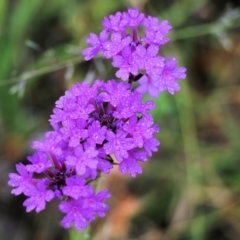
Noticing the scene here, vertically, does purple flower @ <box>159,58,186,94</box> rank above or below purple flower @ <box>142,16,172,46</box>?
below

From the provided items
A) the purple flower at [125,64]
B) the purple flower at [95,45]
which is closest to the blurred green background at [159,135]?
the purple flower at [95,45]

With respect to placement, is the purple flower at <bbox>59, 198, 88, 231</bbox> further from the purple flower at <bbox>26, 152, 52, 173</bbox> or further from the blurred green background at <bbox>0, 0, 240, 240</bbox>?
the blurred green background at <bbox>0, 0, 240, 240</bbox>

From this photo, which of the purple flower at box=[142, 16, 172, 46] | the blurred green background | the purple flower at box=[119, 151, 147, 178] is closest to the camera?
the purple flower at box=[119, 151, 147, 178]

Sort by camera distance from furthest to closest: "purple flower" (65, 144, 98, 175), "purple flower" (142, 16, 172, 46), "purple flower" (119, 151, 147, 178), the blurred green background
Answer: the blurred green background
"purple flower" (142, 16, 172, 46)
"purple flower" (119, 151, 147, 178)
"purple flower" (65, 144, 98, 175)

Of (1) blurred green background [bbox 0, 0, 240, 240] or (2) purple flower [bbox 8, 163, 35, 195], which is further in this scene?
(1) blurred green background [bbox 0, 0, 240, 240]

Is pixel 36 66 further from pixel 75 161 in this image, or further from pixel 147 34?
pixel 75 161

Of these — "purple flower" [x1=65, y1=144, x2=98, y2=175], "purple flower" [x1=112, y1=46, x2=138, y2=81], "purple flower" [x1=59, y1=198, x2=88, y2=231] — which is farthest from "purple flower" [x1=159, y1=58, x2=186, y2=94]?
"purple flower" [x1=59, y1=198, x2=88, y2=231]

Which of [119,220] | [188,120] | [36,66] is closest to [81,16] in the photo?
[36,66]
